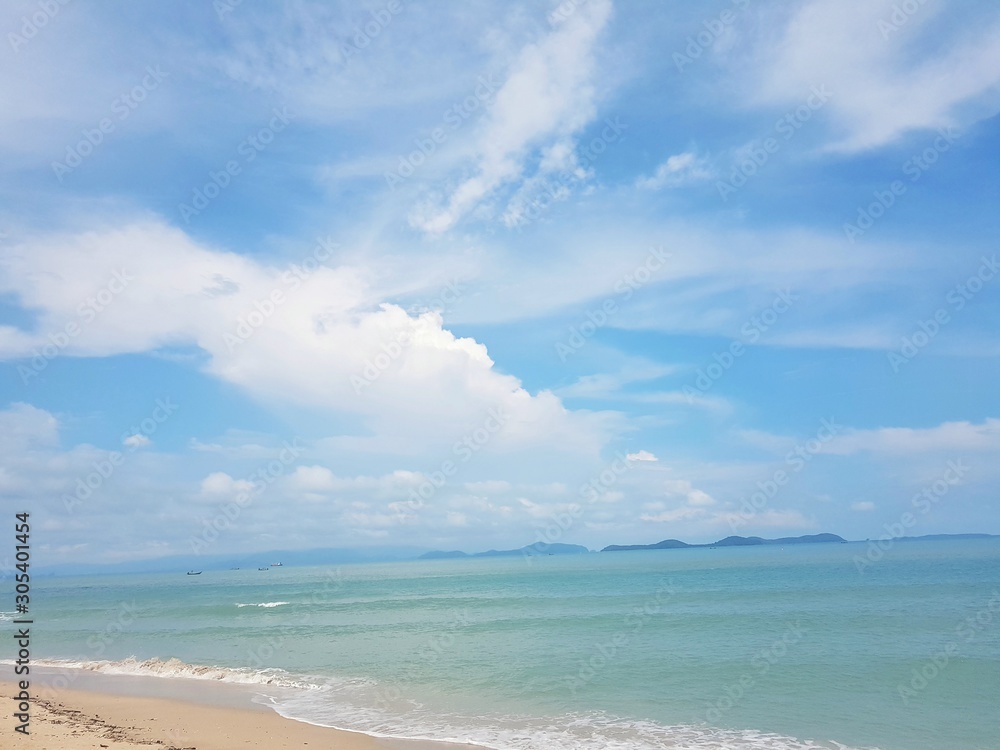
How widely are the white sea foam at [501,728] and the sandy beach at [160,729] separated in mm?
856

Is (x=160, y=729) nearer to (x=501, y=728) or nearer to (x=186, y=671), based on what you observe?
(x=501, y=728)

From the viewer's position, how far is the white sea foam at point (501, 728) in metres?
13.0

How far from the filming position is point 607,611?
3759 cm

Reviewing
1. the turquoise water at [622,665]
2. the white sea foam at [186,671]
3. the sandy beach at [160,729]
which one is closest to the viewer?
the sandy beach at [160,729]

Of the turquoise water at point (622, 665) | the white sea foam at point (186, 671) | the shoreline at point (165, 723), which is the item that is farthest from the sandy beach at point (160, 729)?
the white sea foam at point (186, 671)

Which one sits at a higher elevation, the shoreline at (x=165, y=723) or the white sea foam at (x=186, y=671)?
the shoreline at (x=165, y=723)

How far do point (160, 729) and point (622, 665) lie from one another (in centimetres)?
1358

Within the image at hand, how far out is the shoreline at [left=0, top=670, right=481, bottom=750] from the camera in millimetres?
13086

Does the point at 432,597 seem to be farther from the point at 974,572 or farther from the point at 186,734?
the point at 974,572

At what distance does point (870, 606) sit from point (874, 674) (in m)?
19.1

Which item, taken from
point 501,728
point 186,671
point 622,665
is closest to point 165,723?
point 501,728

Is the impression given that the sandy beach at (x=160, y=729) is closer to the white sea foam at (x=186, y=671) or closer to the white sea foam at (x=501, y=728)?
the white sea foam at (x=501, y=728)

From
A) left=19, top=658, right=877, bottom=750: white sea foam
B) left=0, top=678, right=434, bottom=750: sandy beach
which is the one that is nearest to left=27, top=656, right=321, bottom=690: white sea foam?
left=19, top=658, right=877, bottom=750: white sea foam

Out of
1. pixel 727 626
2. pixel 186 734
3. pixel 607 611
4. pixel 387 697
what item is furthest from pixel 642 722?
pixel 607 611
